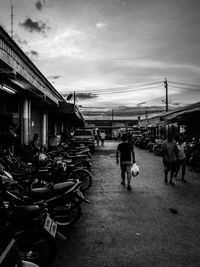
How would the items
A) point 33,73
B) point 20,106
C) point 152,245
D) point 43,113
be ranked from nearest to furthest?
point 152,245, point 33,73, point 20,106, point 43,113

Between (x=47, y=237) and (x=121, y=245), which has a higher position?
(x=47, y=237)

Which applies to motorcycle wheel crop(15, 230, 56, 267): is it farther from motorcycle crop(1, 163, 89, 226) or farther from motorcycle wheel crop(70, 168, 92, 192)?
motorcycle wheel crop(70, 168, 92, 192)

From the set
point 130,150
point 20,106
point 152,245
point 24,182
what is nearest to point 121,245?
point 152,245

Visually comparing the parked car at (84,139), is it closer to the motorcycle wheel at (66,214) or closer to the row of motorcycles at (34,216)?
the row of motorcycles at (34,216)

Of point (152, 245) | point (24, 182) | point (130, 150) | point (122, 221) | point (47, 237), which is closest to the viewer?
point (47, 237)

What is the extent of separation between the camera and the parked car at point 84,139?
21388 mm

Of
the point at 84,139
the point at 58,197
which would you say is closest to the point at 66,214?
the point at 58,197

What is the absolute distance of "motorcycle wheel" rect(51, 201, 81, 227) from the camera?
521cm

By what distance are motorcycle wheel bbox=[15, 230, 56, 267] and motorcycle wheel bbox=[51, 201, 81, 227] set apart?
1.50 metres

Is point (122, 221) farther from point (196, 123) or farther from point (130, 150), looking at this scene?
point (196, 123)

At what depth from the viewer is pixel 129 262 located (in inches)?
146

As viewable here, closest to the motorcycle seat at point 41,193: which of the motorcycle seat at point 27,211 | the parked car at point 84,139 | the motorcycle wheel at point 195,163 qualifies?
the motorcycle seat at point 27,211

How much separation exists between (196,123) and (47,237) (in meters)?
20.4

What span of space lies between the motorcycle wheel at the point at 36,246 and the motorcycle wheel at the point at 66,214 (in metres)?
1.50
